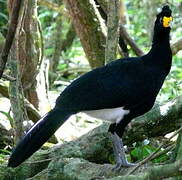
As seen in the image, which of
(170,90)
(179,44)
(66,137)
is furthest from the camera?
(170,90)

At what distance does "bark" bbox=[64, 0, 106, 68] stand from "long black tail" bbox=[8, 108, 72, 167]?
2306 millimetres

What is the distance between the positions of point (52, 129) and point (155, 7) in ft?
19.9

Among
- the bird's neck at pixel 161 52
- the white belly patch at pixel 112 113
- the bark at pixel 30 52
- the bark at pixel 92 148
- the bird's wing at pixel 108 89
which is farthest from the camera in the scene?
the bark at pixel 30 52

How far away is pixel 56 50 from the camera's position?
820 centimetres

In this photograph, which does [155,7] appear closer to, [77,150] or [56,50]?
[56,50]

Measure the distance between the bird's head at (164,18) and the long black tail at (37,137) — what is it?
1.00m

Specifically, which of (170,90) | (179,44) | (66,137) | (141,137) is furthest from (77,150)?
(170,90)

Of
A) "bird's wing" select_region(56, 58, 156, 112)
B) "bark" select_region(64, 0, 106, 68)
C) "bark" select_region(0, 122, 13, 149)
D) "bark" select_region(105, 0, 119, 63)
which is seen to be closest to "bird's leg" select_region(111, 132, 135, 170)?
"bird's wing" select_region(56, 58, 156, 112)

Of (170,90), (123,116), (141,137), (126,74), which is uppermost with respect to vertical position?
(126,74)

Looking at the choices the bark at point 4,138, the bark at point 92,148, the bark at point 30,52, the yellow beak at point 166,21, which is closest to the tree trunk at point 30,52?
the bark at point 30,52

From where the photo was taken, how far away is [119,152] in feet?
12.6

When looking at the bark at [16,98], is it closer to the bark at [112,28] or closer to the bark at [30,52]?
the bark at [112,28]

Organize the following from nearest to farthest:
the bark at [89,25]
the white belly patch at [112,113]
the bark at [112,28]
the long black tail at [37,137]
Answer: the long black tail at [37,137] → the white belly patch at [112,113] → the bark at [112,28] → the bark at [89,25]

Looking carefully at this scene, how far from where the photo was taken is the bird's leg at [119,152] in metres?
3.63
